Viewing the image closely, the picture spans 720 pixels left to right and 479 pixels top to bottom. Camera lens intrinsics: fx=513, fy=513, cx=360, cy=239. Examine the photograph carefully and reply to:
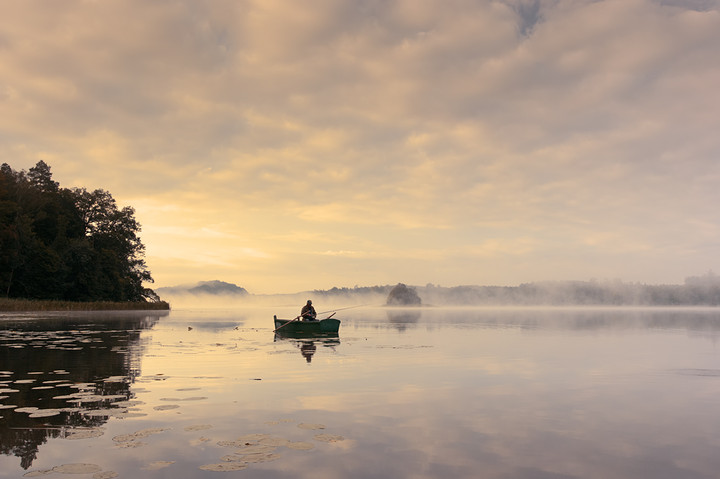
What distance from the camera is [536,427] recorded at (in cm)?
1009

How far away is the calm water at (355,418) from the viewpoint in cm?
754

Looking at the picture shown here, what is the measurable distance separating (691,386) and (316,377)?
38.0ft

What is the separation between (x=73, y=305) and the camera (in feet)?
301

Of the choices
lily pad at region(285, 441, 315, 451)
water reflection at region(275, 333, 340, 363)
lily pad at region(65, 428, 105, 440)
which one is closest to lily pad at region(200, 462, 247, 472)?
lily pad at region(285, 441, 315, 451)

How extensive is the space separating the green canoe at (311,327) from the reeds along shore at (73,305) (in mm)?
57868

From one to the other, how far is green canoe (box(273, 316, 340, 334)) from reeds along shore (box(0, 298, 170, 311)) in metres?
57.9

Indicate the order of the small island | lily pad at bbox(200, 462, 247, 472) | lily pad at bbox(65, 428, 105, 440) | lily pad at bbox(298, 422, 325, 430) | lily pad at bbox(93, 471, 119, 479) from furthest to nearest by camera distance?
the small island, lily pad at bbox(298, 422, 325, 430), lily pad at bbox(65, 428, 105, 440), lily pad at bbox(200, 462, 247, 472), lily pad at bbox(93, 471, 119, 479)

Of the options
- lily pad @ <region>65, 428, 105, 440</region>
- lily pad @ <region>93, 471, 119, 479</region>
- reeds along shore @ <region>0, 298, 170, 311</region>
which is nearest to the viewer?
lily pad @ <region>93, 471, 119, 479</region>

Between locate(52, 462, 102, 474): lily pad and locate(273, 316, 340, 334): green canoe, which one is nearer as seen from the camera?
locate(52, 462, 102, 474): lily pad

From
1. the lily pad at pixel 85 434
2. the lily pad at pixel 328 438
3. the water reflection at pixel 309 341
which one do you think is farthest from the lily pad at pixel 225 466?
the water reflection at pixel 309 341

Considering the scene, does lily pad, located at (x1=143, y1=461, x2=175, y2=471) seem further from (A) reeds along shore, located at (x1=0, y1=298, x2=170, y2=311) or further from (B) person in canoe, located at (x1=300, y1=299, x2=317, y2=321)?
(A) reeds along shore, located at (x1=0, y1=298, x2=170, y2=311)

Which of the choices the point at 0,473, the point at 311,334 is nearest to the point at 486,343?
the point at 311,334

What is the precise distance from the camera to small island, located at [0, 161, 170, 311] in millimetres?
86875

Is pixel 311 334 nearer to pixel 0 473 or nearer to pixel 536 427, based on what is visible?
pixel 536 427
